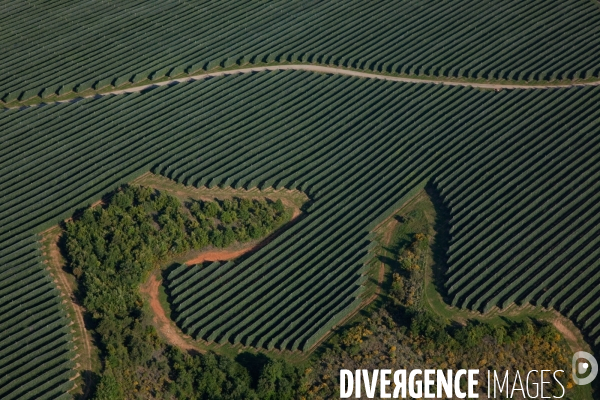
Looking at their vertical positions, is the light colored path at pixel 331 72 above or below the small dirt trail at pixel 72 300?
above

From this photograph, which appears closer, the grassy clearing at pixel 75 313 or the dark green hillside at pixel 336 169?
the grassy clearing at pixel 75 313

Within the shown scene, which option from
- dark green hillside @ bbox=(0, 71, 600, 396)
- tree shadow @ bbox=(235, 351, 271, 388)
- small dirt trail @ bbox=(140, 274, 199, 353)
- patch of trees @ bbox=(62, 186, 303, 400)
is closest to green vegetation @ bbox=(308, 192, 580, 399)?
dark green hillside @ bbox=(0, 71, 600, 396)

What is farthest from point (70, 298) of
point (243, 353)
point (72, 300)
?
point (243, 353)

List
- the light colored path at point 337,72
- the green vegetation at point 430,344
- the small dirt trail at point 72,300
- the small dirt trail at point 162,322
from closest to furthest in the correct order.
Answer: the small dirt trail at point 72,300 → the green vegetation at point 430,344 → the small dirt trail at point 162,322 → the light colored path at point 337,72

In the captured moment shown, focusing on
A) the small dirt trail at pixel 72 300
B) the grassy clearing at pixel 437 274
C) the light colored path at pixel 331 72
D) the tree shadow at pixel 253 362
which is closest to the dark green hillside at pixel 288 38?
the light colored path at pixel 331 72

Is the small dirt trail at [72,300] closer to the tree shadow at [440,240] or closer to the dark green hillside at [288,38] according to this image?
the dark green hillside at [288,38]

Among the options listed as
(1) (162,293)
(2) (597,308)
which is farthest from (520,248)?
(1) (162,293)

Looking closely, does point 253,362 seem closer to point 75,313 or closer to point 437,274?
point 75,313

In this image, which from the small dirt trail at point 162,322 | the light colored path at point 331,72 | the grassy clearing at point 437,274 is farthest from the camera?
the light colored path at point 331,72
